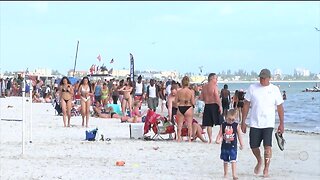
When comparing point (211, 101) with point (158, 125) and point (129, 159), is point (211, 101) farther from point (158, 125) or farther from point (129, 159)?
point (129, 159)

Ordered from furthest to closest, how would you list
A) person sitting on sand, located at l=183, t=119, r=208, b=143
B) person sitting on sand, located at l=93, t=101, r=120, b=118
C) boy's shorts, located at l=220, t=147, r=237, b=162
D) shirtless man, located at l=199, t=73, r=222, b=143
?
1. person sitting on sand, located at l=93, t=101, r=120, b=118
2. person sitting on sand, located at l=183, t=119, r=208, b=143
3. shirtless man, located at l=199, t=73, r=222, b=143
4. boy's shorts, located at l=220, t=147, r=237, b=162

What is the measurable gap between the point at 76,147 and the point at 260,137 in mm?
4345

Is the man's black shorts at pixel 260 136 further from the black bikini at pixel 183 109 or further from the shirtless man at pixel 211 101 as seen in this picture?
the black bikini at pixel 183 109

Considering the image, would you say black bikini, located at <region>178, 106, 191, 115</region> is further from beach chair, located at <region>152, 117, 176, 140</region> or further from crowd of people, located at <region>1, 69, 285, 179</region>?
beach chair, located at <region>152, 117, 176, 140</region>

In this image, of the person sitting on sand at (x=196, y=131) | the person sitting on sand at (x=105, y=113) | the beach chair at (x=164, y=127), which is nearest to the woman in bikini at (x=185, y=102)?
the person sitting on sand at (x=196, y=131)

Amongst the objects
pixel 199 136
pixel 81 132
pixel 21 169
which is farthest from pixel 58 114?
pixel 21 169

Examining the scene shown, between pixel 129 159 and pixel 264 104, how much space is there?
2.77m

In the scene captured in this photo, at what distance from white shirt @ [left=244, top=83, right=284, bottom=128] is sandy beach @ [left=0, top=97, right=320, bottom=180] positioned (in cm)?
77

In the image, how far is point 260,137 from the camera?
328 inches

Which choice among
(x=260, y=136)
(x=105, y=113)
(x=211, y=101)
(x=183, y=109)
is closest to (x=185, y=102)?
(x=183, y=109)

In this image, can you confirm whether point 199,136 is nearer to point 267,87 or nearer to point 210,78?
point 210,78

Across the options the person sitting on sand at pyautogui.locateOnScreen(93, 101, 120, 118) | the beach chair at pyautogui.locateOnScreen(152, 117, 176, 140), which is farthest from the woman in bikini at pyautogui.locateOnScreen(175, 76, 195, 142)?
the person sitting on sand at pyautogui.locateOnScreen(93, 101, 120, 118)

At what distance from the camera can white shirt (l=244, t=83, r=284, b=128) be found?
27.1 ft

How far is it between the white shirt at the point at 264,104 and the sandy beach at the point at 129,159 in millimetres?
773
